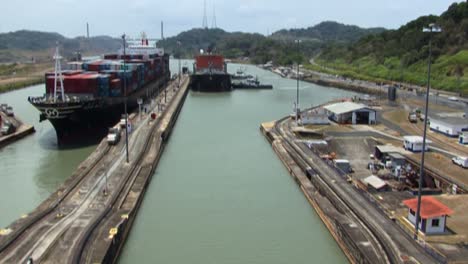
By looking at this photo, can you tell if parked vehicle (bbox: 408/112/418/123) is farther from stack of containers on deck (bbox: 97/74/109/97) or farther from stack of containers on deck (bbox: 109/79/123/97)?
stack of containers on deck (bbox: 97/74/109/97)

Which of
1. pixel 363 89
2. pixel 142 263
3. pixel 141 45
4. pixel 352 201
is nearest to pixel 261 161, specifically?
pixel 352 201

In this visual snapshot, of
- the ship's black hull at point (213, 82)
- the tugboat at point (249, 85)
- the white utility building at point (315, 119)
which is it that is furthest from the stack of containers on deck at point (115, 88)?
the tugboat at point (249, 85)

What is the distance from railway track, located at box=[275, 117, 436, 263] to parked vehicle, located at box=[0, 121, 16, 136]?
19.1m

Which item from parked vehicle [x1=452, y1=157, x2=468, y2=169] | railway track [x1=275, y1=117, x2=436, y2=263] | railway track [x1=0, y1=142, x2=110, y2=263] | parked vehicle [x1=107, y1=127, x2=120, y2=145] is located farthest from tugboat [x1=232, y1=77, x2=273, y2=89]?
railway track [x1=0, y1=142, x2=110, y2=263]

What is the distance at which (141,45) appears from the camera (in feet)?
222

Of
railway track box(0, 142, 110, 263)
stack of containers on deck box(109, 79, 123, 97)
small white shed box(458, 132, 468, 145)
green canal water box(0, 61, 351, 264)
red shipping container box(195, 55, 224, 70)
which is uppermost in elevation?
red shipping container box(195, 55, 224, 70)

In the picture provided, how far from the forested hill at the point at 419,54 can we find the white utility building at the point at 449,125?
926 inches

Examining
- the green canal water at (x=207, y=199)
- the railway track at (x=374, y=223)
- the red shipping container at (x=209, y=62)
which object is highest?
the red shipping container at (x=209, y=62)

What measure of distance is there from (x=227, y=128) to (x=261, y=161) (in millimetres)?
10041

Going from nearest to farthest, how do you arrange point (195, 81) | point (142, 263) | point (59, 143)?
point (142, 263) < point (59, 143) < point (195, 81)

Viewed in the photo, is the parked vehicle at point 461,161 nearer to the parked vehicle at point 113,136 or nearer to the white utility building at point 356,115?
the white utility building at point 356,115

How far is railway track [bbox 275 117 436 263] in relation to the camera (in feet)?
37.0

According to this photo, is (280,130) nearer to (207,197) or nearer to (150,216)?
(207,197)

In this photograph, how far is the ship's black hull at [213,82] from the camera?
58.8 m
